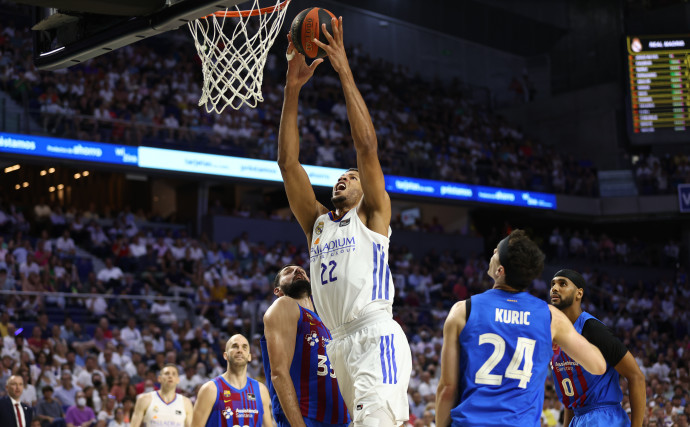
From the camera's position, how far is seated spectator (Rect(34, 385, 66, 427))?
33.9 ft

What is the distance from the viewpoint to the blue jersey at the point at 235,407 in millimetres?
6160

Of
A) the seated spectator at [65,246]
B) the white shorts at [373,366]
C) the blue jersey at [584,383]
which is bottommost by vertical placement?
the blue jersey at [584,383]

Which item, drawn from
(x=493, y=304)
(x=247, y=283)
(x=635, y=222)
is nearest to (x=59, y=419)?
(x=247, y=283)

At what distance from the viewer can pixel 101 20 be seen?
5.23 meters

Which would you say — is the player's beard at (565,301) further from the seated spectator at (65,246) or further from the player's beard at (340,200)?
the seated spectator at (65,246)

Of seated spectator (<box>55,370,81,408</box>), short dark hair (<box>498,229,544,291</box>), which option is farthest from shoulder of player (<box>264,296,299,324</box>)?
seated spectator (<box>55,370,81,408</box>)

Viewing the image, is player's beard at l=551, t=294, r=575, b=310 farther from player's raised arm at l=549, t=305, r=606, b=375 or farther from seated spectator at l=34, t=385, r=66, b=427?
seated spectator at l=34, t=385, r=66, b=427

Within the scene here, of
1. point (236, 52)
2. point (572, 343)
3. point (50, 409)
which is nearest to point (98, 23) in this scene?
point (236, 52)

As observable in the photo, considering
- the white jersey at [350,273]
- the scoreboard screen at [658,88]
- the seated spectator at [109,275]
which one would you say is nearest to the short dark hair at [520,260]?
the white jersey at [350,273]

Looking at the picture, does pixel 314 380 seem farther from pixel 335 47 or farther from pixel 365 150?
pixel 335 47

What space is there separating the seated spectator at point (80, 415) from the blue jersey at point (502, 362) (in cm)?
829

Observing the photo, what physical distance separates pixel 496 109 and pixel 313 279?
24.9 meters

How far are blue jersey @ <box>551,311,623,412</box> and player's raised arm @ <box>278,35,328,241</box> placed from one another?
5.70 ft

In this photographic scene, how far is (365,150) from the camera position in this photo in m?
3.92
